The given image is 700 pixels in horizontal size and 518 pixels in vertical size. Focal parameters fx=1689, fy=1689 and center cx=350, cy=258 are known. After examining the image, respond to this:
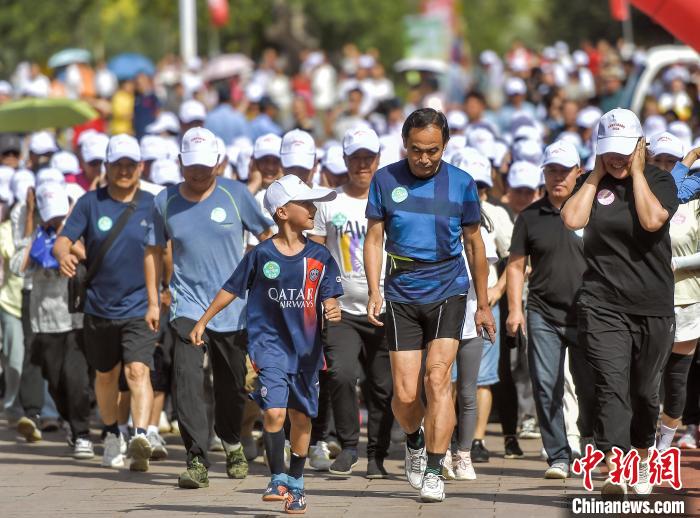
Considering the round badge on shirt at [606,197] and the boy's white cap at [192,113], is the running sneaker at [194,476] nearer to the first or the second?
the round badge on shirt at [606,197]

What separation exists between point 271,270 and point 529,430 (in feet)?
13.5

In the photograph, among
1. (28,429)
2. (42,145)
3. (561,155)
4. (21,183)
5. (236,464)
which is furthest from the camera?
(42,145)

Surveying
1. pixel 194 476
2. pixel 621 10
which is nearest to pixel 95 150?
pixel 194 476

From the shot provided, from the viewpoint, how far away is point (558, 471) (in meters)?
10.7

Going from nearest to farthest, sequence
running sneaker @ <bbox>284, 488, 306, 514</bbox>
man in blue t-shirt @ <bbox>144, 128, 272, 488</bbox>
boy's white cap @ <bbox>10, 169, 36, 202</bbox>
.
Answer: running sneaker @ <bbox>284, 488, 306, 514</bbox> → man in blue t-shirt @ <bbox>144, 128, 272, 488</bbox> → boy's white cap @ <bbox>10, 169, 36, 202</bbox>

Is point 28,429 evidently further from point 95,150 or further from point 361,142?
point 361,142

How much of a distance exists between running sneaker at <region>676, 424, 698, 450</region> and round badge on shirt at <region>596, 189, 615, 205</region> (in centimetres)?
337

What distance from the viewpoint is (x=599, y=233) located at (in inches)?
368

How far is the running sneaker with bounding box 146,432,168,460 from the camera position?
12086mm

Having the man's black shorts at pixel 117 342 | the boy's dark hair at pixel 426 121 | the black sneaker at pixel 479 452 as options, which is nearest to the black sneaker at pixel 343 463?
the black sneaker at pixel 479 452

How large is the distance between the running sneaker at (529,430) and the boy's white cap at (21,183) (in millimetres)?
4530

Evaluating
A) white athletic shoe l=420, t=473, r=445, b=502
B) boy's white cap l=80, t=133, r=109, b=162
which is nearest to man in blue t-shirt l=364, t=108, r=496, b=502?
white athletic shoe l=420, t=473, r=445, b=502

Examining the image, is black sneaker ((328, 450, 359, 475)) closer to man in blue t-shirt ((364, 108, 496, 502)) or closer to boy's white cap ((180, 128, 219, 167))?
man in blue t-shirt ((364, 108, 496, 502))

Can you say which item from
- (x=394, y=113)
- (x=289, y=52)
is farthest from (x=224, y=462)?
(x=289, y=52)
